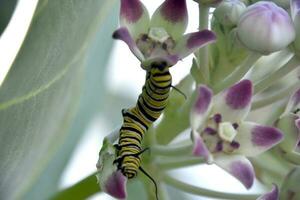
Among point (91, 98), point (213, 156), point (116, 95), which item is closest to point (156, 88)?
point (213, 156)

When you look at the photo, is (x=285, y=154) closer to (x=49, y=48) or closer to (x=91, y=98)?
(x=49, y=48)

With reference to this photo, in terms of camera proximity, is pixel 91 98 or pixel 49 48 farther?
pixel 91 98

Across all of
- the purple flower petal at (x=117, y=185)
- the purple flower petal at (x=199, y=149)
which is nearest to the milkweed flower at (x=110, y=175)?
the purple flower petal at (x=117, y=185)

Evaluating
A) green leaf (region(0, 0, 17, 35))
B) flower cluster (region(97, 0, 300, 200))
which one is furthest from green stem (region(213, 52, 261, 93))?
green leaf (region(0, 0, 17, 35))

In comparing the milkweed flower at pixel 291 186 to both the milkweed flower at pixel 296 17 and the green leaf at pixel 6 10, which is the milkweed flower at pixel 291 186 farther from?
the green leaf at pixel 6 10

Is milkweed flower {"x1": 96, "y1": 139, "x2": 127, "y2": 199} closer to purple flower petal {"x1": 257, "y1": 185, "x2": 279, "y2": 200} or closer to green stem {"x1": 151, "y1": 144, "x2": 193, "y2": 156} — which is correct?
green stem {"x1": 151, "y1": 144, "x2": 193, "y2": 156}

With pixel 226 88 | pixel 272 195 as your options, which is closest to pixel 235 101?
pixel 226 88
